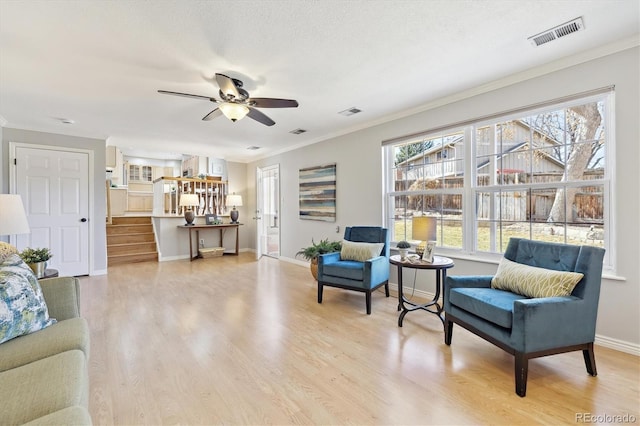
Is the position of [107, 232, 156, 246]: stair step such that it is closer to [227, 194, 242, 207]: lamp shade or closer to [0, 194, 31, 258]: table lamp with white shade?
[227, 194, 242, 207]: lamp shade

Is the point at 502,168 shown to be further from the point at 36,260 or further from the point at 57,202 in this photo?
the point at 57,202

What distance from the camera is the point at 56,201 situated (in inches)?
183

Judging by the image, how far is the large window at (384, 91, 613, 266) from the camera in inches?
101

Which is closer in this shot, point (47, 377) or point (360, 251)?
point (47, 377)

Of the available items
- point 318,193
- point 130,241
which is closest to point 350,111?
point 318,193

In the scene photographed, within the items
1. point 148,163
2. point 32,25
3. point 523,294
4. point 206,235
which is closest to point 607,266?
point 523,294

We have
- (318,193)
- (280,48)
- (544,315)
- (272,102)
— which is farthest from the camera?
(318,193)

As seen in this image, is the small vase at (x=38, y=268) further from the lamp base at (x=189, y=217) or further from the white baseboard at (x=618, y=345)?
the white baseboard at (x=618, y=345)

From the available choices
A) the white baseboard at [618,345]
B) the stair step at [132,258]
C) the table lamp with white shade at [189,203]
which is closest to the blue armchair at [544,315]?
the white baseboard at [618,345]

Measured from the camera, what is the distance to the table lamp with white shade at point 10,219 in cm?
221

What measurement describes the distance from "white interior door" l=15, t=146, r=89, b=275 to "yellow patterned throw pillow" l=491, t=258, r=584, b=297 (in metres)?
5.93

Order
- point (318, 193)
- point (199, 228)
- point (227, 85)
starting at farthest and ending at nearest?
point (199, 228) → point (318, 193) → point (227, 85)

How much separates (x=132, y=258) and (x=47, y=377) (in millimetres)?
5558

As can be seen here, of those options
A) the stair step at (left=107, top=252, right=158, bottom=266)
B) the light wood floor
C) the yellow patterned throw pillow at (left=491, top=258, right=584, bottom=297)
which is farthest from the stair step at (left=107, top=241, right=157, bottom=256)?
Result: the yellow patterned throw pillow at (left=491, top=258, right=584, bottom=297)
